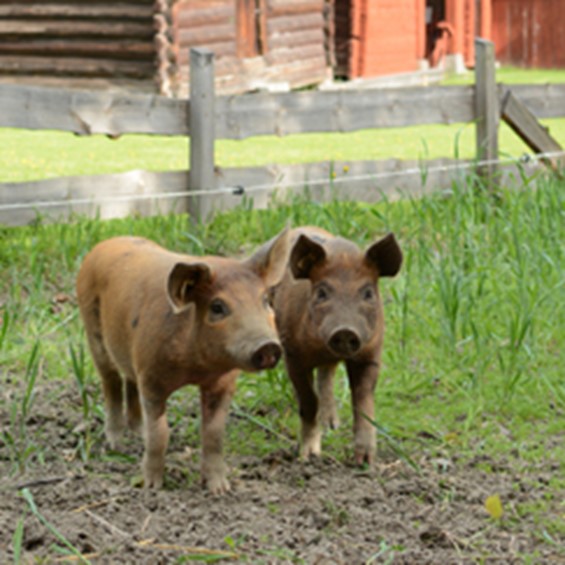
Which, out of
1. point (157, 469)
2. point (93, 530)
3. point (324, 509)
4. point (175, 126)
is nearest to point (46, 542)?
point (93, 530)

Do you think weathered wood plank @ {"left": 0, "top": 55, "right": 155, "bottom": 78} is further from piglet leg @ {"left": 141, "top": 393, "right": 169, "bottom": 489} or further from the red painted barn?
piglet leg @ {"left": 141, "top": 393, "right": 169, "bottom": 489}

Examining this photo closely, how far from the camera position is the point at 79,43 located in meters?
18.8

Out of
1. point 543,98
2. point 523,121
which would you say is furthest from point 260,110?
point 543,98

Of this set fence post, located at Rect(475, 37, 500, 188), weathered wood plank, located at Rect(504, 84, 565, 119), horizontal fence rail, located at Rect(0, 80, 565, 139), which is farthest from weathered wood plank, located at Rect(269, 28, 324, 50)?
fence post, located at Rect(475, 37, 500, 188)

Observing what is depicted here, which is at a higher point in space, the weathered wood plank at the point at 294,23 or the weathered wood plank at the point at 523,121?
the weathered wood plank at the point at 294,23

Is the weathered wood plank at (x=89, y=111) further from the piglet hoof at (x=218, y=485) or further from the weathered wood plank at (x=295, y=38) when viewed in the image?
the weathered wood plank at (x=295, y=38)

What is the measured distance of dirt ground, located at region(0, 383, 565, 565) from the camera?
11.5 feet

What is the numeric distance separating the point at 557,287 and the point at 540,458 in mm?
1358

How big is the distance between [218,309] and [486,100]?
6503 mm

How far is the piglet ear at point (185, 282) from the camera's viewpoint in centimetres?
372

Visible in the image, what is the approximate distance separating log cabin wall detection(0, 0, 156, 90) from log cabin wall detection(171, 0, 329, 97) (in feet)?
1.99

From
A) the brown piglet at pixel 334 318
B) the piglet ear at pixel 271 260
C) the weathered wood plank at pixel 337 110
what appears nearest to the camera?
the piglet ear at pixel 271 260

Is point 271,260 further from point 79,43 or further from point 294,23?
point 294,23

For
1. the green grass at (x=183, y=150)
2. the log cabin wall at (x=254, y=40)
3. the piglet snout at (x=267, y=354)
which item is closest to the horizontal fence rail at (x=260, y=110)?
the green grass at (x=183, y=150)
